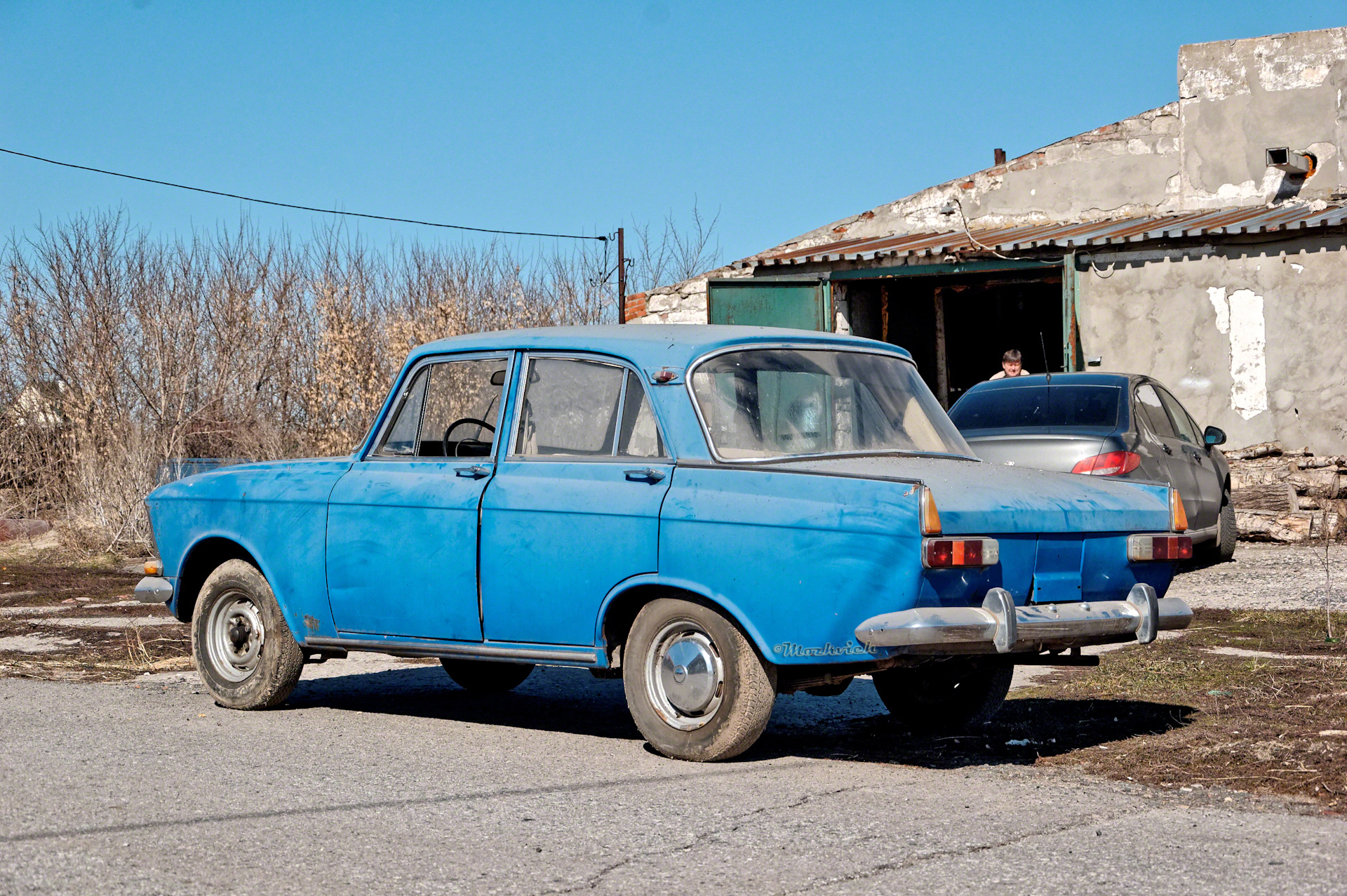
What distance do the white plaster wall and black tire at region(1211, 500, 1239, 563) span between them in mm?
3387

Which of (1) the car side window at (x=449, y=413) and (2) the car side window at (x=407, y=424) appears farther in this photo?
(2) the car side window at (x=407, y=424)

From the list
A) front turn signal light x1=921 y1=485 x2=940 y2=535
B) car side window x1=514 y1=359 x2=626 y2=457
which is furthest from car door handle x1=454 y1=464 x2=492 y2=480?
A: front turn signal light x1=921 y1=485 x2=940 y2=535

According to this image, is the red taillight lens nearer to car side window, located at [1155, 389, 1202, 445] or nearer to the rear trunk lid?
car side window, located at [1155, 389, 1202, 445]

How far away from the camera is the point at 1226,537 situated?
44.7 feet

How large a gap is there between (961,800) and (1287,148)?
16239mm

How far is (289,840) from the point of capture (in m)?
4.41

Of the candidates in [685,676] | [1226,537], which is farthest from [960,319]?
[685,676]

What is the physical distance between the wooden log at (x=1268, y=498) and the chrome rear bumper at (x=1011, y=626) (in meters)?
10.5

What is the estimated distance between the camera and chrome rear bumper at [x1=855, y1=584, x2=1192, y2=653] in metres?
4.99

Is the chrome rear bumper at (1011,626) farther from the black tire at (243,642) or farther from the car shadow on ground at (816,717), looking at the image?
the black tire at (243,642)

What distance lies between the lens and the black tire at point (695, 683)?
544 cm

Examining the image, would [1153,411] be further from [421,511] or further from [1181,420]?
[421,511]

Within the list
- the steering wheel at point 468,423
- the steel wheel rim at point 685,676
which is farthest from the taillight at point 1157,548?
the steering wheel at point 468,423

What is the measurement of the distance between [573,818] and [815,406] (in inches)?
81.5
